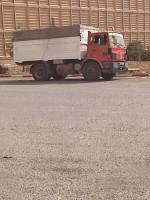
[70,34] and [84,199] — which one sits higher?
[70,34]

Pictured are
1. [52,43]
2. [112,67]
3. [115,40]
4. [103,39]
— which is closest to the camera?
[103,39]

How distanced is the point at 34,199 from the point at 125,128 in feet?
9.57

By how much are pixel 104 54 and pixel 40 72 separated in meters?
4.28

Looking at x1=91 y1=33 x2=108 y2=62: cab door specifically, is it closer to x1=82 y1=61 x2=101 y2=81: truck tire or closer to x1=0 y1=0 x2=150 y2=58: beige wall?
x1=82 y1=61 x2=101 y2=81: truck tire

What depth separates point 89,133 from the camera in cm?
529

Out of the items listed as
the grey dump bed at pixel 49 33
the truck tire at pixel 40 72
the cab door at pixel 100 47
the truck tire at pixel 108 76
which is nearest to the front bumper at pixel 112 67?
the cab door at pixel 100 47

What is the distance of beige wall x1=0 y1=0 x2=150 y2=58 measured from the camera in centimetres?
3522

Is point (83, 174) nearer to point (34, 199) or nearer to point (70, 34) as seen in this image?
point (34, 199)

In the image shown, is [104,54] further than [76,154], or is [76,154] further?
[104,54]

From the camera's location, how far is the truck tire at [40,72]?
17.4m

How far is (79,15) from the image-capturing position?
39656 millimetres

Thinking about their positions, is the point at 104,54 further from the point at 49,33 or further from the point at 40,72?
the point at 40,72

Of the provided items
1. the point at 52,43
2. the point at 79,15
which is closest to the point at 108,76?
the point at 52,43

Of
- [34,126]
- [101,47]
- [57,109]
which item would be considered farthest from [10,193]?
[101,47]
